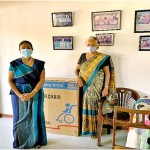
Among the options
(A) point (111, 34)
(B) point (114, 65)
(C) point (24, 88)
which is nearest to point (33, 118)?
(C) point (24, 88)

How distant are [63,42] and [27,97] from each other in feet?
3.65

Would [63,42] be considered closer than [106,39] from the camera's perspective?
No

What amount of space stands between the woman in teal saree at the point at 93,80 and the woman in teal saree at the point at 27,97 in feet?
1.92

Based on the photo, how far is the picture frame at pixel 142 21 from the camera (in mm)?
2720

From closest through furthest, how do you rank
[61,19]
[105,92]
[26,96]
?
[26,96], [105,92], [61,19]

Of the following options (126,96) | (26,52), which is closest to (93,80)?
(126,96)

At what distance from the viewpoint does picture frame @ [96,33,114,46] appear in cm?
291

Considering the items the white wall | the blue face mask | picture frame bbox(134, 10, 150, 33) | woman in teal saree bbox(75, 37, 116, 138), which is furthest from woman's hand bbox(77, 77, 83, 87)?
picture frame bbox(134, 10, 150, 33)

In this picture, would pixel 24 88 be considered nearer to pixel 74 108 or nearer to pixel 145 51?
pixel 74 108

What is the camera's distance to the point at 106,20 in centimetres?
288

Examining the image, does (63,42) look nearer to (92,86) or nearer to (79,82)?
(79,82)

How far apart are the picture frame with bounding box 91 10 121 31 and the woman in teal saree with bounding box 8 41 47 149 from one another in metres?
1.01

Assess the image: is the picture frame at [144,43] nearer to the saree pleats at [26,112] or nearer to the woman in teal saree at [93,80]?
the woman in teal saree at [93,80]

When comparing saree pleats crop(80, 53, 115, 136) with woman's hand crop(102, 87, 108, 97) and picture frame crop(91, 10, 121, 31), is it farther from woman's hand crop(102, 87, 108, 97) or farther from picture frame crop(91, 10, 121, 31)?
picture frame crop(91, 10, 121, 31)
